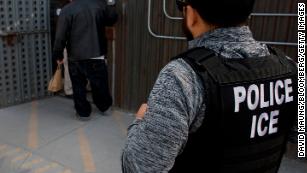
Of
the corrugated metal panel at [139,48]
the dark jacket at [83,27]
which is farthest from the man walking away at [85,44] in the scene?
the corrugated metal panel at [139,48]

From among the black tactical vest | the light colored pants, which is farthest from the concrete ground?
the black tactical vest

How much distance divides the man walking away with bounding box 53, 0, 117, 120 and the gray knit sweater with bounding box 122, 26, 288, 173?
319 centimetres

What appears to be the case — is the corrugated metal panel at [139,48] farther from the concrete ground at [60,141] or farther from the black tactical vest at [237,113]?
the black tactical vest at [237,113]

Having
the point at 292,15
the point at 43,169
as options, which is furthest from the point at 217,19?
the point at 43,169

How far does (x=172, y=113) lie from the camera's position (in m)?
0.97

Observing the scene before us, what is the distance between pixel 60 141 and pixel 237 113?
311cm

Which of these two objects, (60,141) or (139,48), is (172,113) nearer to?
(60,141)

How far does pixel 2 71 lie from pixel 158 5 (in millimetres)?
2381

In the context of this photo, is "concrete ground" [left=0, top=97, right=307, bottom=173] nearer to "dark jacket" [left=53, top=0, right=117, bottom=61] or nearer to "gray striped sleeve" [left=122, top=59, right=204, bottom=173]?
"dark jacket" [left=53, top=0, right=117, bottom=61]

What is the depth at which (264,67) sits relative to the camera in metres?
1.10

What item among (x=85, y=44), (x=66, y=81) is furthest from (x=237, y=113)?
(x=66, y=81)

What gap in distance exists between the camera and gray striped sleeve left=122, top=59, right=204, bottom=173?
3.18 feet

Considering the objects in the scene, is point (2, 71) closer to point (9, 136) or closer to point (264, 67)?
point (9, 136)

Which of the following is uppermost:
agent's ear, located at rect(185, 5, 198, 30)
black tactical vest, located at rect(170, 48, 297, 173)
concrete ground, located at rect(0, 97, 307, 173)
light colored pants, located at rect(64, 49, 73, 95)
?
agent's ear, located at rect(185, 5, 198, 30)
